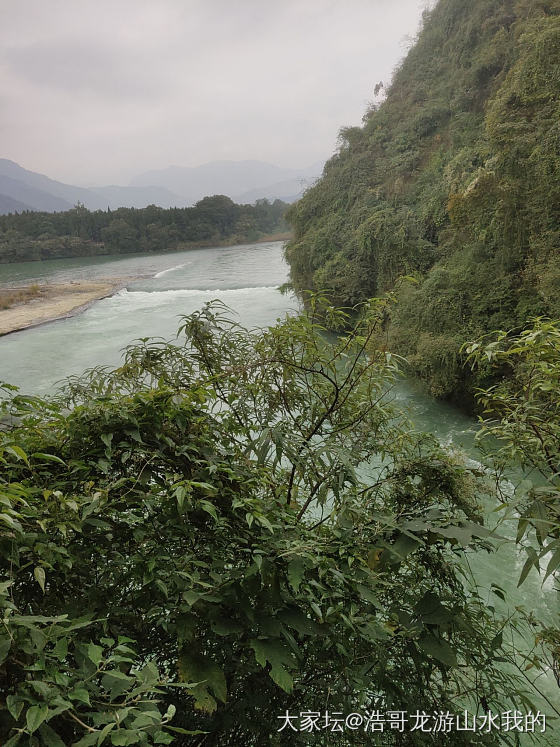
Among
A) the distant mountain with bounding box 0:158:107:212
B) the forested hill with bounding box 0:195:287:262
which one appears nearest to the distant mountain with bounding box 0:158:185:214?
the distant mountain with bounding box 0:158:107:212

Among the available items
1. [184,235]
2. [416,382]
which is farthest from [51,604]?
[184,235]

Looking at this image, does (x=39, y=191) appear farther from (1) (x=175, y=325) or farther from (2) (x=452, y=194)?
(2) (x=452, y=194)

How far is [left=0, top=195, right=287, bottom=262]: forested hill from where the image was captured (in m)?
32.7

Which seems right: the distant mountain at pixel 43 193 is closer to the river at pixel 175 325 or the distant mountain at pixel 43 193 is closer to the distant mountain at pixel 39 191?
the distant mountain at pixel 39 191

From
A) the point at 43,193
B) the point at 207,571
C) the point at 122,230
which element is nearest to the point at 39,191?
the point at 43,193

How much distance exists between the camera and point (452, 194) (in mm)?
7438

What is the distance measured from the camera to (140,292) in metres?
18.3

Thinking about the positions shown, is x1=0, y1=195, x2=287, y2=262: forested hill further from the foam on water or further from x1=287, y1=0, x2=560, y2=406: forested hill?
x1=287, y1=0, x2=560, y2=406: forested hill

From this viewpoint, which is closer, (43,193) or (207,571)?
(207,571)

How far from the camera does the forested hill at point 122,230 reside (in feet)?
107

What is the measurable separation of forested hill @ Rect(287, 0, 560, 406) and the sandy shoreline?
876 cm

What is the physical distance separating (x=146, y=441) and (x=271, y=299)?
1462 centimetres

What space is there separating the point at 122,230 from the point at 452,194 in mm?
32328

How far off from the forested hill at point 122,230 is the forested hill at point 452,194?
75.0 feet
